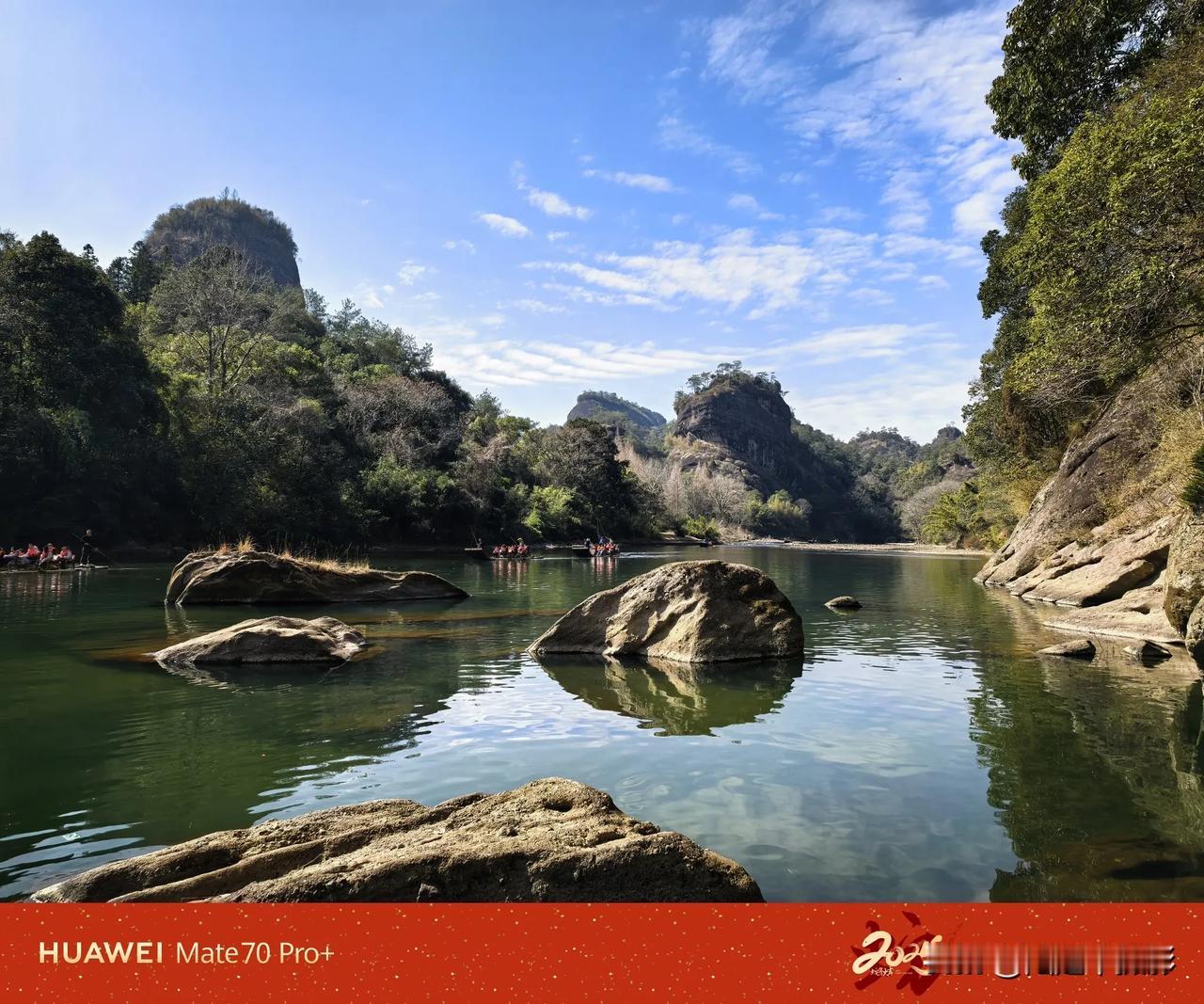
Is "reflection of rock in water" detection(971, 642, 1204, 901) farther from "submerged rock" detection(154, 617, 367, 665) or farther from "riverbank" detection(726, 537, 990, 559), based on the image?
"riverbank" detection(726, 537, 990, 559)

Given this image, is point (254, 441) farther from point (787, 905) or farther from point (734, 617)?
point (787, 905)

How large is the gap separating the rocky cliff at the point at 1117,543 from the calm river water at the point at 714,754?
173 cm

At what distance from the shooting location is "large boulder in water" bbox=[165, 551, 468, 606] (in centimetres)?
1889

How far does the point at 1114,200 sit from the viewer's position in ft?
44.1

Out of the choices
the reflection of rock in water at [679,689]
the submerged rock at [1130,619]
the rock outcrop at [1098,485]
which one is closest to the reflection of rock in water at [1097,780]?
the reflection of rock in water at [679,689]

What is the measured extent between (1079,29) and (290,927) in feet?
83.2

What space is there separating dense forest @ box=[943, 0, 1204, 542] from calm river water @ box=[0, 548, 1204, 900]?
5.62 meters

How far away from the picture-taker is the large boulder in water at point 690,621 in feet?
40.3

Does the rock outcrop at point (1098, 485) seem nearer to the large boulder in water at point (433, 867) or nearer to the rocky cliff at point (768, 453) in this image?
the large boulder in water at point (433, 867)

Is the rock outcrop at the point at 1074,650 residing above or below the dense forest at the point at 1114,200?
below

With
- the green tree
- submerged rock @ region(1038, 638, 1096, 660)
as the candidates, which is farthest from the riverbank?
submerged rock @ region(1038, 638, 1096, 660)

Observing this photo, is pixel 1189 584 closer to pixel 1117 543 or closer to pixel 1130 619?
pixel 1130 619

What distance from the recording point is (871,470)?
164 m

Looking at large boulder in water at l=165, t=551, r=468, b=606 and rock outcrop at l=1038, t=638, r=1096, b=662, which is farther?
large boulder in water at l=165, t=551, r=468, b=606
